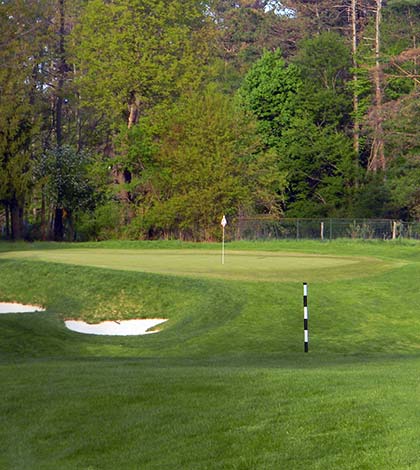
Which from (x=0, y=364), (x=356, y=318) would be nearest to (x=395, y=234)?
(x=356, y=318)

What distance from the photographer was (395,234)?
5069 centimetres

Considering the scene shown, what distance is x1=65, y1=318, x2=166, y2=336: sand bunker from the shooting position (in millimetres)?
21047

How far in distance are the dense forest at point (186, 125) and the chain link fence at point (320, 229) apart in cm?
300

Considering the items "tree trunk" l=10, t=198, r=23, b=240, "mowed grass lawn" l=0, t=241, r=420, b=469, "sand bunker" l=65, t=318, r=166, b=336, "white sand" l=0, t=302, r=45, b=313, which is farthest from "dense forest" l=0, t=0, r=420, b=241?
"sand bunker" l=65, t=318, r=166, b=336

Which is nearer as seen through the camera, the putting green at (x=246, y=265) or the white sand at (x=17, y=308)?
the white sand at (x=17, y=308)

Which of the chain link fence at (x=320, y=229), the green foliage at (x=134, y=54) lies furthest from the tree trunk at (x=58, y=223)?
the chain link fence at (x=320, y=229)

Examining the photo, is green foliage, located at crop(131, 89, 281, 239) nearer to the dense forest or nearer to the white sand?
the dense forest

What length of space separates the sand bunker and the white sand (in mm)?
2743

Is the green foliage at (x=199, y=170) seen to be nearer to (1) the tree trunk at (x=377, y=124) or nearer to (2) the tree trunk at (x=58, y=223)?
(2) the tree trunk at (x=58, y=223)

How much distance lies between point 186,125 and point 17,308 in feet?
107

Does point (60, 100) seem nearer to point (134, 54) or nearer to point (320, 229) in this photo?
point (134, 54)

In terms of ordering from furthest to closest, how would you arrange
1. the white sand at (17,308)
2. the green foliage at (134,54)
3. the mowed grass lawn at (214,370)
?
1. the green foliage at (134,54)
2. the white sand at (17,308)
3. the mowed grass lawn at (214,370)

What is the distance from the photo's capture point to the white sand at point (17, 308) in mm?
24500

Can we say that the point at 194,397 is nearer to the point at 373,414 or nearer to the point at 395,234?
the point at 373,414
